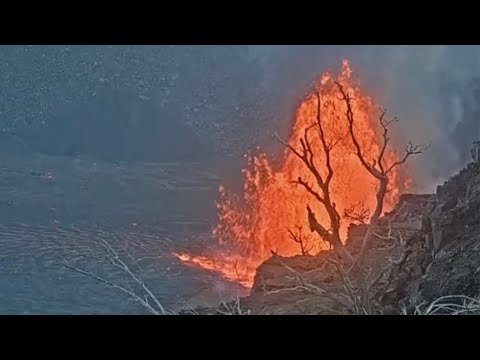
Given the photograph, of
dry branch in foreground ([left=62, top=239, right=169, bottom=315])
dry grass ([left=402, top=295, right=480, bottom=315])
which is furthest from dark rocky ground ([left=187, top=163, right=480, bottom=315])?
dry branch in foreground ([left=62, top=239, right=169, bottom=315])

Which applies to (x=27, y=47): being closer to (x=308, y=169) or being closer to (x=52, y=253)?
(x=52, y=253)

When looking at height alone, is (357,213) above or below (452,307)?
above

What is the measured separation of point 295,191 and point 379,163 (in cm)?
51

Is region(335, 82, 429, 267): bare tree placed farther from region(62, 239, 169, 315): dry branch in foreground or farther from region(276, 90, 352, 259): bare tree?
region(62, 239, 169, 315): dry branch in foreground

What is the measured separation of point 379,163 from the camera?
3543 mm

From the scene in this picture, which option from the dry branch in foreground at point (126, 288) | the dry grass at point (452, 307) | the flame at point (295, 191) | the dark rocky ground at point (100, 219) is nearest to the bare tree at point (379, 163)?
the flame at point (295, 191)

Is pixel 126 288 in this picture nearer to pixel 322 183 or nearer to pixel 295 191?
pixel 295 191

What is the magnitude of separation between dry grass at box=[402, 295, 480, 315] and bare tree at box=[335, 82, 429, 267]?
447mm

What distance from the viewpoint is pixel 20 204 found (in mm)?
3449

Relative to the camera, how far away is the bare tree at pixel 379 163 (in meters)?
3.50

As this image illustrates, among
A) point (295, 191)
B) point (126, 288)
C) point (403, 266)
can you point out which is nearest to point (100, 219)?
point (126, 288)
